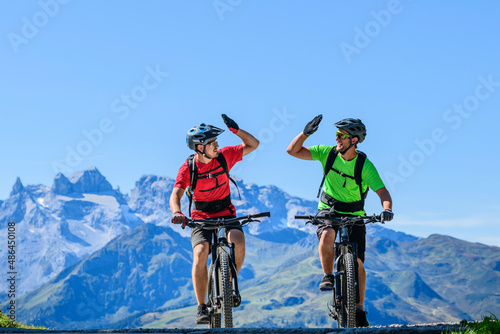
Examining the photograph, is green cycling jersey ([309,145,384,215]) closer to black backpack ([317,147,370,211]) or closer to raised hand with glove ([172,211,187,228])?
black backpack ([317,147,370,211])

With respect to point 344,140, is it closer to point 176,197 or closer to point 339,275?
point 339,275

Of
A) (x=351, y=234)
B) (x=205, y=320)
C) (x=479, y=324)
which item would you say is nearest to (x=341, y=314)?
(x=351, y=234)

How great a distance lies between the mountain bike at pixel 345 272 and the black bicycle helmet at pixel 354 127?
1493 millimetres

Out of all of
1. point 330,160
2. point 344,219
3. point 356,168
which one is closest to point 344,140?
point 330,160

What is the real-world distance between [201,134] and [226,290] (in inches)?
104

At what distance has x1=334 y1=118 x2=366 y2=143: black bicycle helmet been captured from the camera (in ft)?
37.3

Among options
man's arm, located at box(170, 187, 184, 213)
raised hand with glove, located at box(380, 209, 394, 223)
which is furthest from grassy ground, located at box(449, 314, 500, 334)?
man's arm, located at box(170, 187, 184, 213)

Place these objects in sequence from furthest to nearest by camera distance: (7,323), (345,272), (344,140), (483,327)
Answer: (7,323) → (344,140) → (345,272) → (483,327)

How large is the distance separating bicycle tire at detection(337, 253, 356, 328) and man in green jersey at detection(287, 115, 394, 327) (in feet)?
1.09

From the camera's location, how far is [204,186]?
11109 millimetres

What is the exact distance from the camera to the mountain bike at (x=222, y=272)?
33.4ft

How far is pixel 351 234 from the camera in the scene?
11.3 metres

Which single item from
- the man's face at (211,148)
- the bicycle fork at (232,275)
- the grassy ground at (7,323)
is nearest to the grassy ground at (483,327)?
the bicycle fork at (232,275)

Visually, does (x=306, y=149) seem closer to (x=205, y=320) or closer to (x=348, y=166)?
(x=348, y=166)
